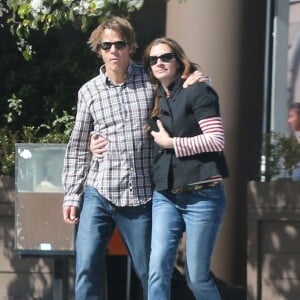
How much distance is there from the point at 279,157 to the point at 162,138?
179 cm

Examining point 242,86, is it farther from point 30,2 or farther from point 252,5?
point 30,2

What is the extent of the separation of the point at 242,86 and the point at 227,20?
1.72 ft

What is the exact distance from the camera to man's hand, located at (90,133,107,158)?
5.61 metres

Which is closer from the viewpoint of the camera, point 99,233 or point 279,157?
point 99,233

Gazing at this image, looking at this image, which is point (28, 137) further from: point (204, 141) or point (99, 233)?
point (204, 141)

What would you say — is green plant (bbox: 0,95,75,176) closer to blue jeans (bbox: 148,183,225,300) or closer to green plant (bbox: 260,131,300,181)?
green plant (bbox: 260,131,300,181)

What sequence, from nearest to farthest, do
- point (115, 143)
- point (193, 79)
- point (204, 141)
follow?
point (204, 141) → point (193, 79) → point (115, 143)

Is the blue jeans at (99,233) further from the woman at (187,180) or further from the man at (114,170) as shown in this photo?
the woman at (187,180)

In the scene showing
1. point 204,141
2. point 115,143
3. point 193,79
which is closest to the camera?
point 204,141

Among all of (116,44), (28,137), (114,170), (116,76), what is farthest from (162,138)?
(28,137)

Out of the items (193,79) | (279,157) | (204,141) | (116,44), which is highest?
(116,44)

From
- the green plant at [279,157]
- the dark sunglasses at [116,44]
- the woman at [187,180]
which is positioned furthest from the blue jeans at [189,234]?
the green plant at [279,157]

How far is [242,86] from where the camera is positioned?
7367 mm

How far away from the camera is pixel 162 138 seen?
539cm
